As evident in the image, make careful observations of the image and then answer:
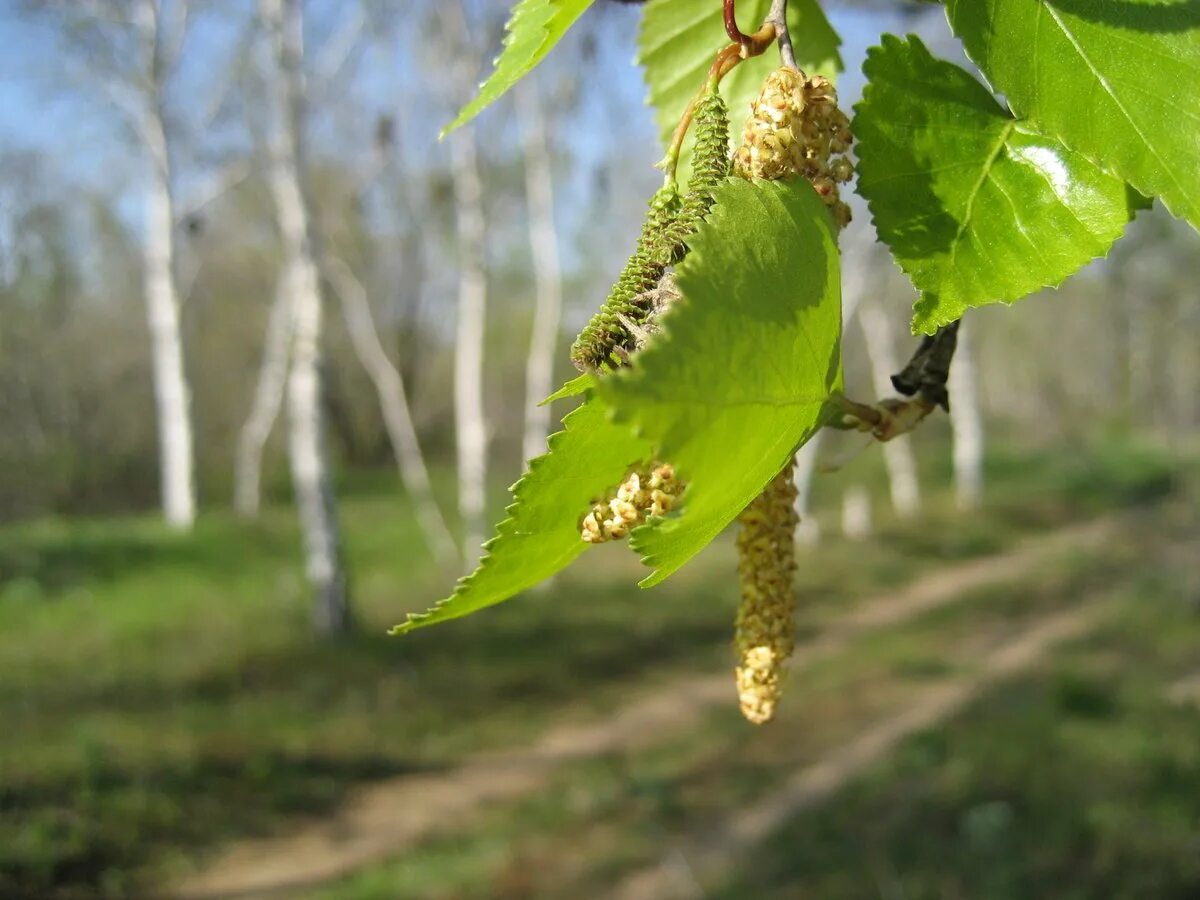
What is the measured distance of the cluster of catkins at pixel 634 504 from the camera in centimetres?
50

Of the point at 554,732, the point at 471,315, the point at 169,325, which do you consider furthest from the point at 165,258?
the point at 554,732

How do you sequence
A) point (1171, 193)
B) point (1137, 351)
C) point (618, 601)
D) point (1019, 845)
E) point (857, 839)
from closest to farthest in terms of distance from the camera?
point (1171, 193)
point (1019, 845)
point (857, 839)
point (618, 601)
point (1137, 351)

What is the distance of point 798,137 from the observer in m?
0.55

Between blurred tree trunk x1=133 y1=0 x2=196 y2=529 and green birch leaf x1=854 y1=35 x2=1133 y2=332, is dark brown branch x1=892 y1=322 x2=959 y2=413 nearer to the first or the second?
green birch leaf x1=854 y1=35 x2=1133 y2=332

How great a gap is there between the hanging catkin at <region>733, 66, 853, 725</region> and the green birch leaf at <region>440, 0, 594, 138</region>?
115mm

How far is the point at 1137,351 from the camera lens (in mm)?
18484

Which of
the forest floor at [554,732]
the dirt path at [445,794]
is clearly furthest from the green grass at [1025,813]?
the dirt path at [445,794]

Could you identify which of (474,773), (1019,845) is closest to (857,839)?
(1019,845)

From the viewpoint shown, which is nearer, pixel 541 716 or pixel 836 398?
pixel 836 398

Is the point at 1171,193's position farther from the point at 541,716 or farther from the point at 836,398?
the point at 541,716

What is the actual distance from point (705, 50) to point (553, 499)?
0.41 metres

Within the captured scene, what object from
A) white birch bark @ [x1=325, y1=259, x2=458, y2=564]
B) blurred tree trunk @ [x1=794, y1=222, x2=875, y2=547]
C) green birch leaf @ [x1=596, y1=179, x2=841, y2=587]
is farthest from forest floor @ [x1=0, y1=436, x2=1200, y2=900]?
green birch leaf @ [x1=596, y1=179, x2=841, y2=587]

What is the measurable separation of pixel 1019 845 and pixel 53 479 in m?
18.2

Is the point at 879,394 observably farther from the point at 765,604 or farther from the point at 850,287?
the point at 765,604
